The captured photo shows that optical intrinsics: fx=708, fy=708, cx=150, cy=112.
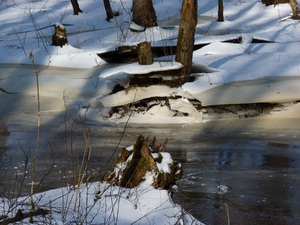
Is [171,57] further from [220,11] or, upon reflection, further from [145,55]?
[220,11]

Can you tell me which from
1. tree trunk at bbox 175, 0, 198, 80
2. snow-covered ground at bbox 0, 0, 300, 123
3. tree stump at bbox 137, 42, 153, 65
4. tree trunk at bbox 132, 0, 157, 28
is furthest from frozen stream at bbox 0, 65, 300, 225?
tree trunk at bbox 132, 0, 157, 28

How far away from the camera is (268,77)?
12.4m

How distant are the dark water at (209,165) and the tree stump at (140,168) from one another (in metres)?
0.17

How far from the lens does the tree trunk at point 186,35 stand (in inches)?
489

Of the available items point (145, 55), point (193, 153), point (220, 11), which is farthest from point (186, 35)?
point (220, 11)

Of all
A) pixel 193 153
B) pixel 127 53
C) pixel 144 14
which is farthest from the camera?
pixel 144 14

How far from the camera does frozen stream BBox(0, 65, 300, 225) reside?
265 inches

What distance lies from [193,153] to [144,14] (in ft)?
34.8

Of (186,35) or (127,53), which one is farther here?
(127,53)

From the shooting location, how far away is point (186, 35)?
12.7 m

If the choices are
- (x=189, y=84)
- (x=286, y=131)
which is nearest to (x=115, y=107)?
(x=189, y=84)

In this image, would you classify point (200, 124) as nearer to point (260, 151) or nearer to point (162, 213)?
point (260, 151)

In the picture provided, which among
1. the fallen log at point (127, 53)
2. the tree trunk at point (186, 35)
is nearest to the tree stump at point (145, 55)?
the tree trunk at point (186, 35)

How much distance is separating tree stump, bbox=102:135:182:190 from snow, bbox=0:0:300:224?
0.49ft
